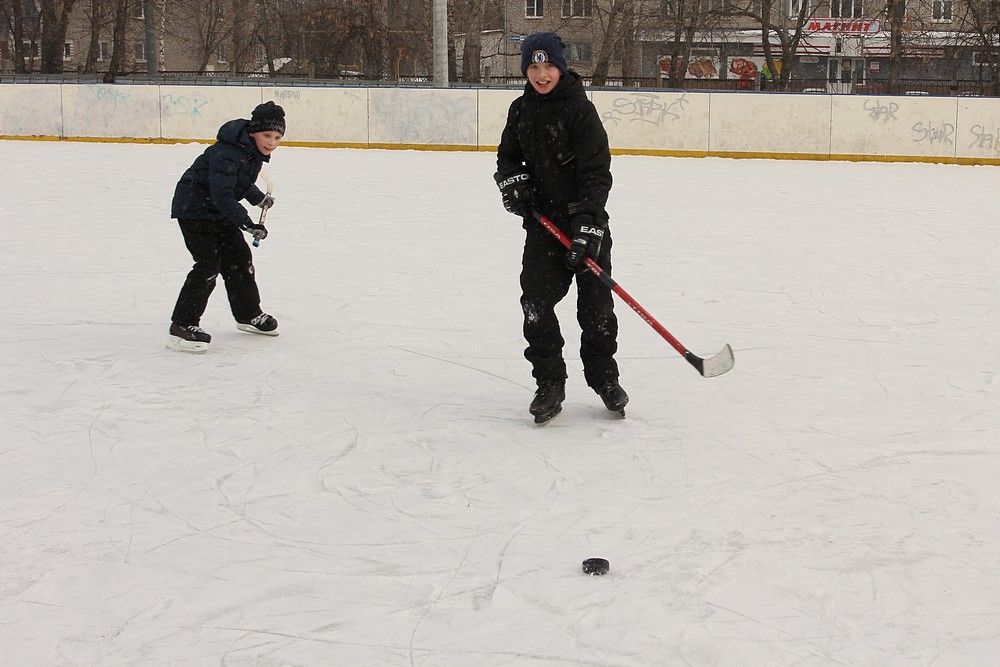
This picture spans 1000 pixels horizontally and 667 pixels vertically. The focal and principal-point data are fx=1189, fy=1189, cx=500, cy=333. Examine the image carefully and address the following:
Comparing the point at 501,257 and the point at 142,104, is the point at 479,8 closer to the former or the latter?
the point at 142,104

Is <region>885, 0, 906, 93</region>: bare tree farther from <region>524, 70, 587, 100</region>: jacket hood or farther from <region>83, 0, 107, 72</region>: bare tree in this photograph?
<region>524, 70, 587, 100</region>: jacket hood

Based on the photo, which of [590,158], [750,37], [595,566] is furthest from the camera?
[750,37]

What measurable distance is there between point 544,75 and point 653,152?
36.7 feet

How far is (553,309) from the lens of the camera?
13.5 ft

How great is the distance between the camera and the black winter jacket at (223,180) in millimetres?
4855

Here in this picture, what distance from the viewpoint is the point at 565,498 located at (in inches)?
130

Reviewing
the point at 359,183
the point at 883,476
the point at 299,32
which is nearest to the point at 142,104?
the point at 359,183

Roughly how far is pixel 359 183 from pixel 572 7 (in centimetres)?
3165

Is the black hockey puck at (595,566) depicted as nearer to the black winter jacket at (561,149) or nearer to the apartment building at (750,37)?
the black winter jacket at (561,149)

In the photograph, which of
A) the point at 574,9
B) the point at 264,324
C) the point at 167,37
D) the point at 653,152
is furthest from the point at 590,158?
the point at 574,9

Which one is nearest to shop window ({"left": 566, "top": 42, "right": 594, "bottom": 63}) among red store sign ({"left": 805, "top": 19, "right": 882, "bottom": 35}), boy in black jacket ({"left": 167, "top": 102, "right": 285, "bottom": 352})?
red store sign ({"left": 805, "top": 19, "right": 882, "bottom": 35})

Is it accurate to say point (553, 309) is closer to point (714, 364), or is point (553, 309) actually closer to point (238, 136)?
point (714, 364)

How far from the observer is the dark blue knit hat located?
12.4ft

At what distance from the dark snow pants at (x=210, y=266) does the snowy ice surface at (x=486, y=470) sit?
0.69ft
